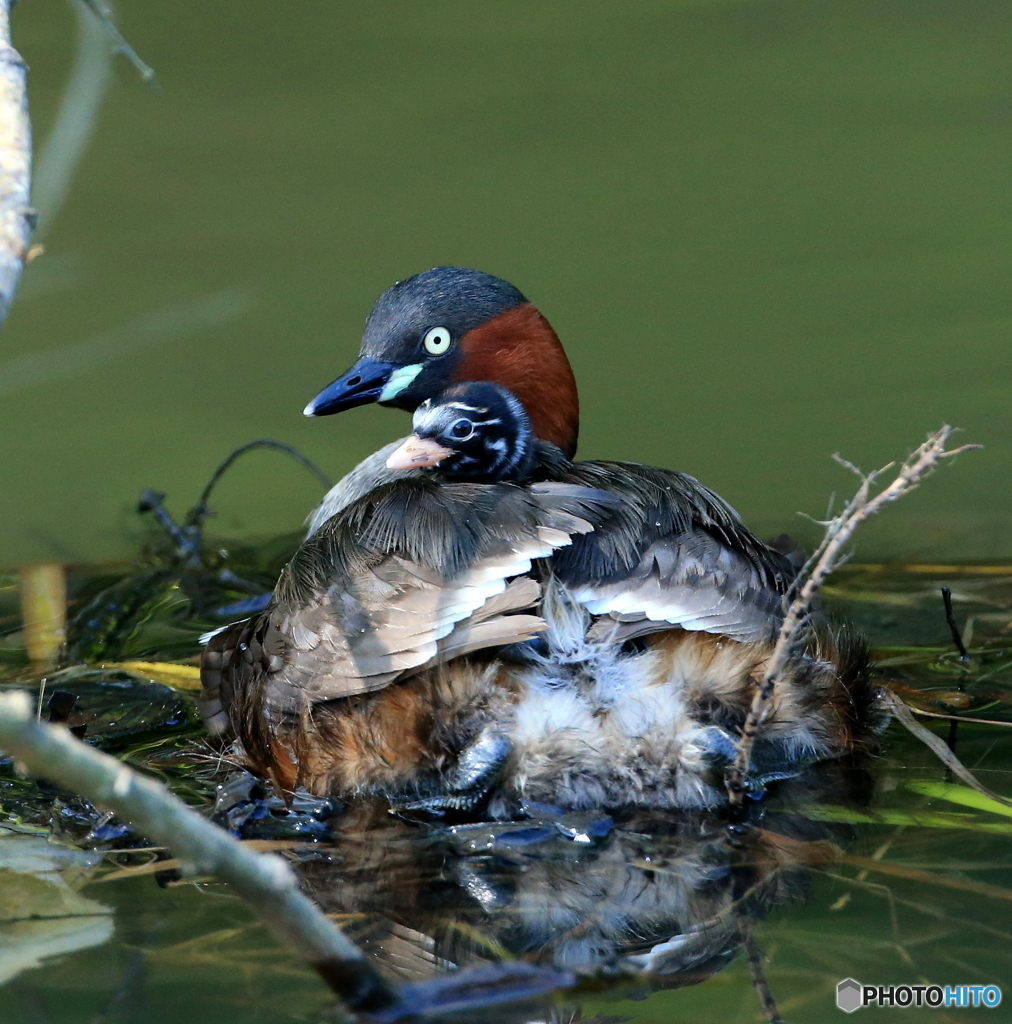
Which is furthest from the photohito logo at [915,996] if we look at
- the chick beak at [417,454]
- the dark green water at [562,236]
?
the dark green water at [562,236]

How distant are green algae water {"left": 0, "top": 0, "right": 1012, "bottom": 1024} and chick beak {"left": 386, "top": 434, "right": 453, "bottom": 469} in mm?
706

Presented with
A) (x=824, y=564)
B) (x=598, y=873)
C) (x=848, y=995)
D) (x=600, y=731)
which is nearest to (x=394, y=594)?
(x=600, y=731)

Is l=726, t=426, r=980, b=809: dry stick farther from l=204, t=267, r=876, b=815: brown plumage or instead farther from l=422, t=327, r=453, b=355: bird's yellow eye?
l=422, t=327, r=453, b=355: bird's yellow eye

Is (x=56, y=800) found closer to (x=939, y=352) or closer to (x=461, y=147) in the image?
(x=939, y=352)

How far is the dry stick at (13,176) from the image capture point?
1.81 m

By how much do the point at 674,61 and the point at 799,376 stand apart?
2.41 meters

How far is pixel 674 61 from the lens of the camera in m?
7.19

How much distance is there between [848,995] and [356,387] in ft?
6.65

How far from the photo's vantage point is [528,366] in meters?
3.68

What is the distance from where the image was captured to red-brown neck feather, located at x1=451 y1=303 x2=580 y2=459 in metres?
3.64

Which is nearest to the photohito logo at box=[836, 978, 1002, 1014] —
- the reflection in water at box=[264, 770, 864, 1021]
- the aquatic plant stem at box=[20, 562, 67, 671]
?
the reflection in water at box=[264, 770, 864, 1021]

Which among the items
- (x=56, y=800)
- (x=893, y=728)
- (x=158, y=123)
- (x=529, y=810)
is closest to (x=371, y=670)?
(x=529, y=810)

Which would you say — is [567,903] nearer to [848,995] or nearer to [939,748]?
[848,995]

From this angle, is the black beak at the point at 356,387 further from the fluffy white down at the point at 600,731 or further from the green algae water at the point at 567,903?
the fluffy white down at the point at 600,731
